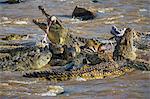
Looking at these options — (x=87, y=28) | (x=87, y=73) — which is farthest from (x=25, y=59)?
(x=87, y=28)

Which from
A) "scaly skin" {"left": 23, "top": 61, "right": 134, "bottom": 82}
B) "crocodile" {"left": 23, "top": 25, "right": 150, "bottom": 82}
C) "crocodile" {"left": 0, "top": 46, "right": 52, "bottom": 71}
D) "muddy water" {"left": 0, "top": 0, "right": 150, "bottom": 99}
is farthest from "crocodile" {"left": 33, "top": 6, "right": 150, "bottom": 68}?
"muddy water" {"left": 0, "top": 0, "right": 150, "bottom": 99}

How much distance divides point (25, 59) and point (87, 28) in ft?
30.6

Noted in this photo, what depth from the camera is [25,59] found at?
11.4 metres

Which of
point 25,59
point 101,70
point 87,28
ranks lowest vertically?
point 87,28

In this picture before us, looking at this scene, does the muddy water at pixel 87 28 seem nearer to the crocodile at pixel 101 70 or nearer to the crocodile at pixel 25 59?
the crocodile at pixel 101 70

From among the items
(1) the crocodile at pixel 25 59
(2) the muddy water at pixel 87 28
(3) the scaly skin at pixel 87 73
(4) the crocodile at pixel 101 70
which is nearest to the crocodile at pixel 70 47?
(1) the crocodile at pixel 25 59

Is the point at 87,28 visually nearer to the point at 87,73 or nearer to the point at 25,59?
the point at 25,59

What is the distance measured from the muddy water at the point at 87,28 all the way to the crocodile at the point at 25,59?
0.47m

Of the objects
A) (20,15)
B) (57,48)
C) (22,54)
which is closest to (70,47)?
(57,48)

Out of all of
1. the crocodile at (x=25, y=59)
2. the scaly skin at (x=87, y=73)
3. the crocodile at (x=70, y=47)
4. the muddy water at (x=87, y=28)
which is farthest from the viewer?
the crocodile at (x=70, y=47)

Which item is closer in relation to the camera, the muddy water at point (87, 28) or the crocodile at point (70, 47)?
the muddy water at point (87, 28)

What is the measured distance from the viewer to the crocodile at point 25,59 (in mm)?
10992

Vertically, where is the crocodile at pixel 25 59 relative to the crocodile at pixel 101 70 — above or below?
below

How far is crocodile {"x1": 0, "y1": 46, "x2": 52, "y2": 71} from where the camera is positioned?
11.0 m
